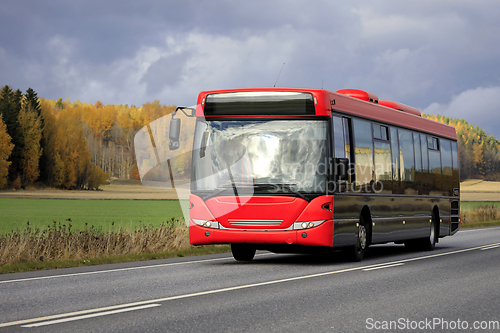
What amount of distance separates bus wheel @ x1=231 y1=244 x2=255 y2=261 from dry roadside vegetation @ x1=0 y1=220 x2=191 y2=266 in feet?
10.1

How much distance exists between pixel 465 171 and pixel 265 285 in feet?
602

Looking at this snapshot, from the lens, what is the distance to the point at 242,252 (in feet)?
49.1

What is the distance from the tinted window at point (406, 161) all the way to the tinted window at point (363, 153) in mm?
1968

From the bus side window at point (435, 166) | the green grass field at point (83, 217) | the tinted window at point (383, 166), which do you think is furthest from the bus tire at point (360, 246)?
the green grass field at point (83, 217)

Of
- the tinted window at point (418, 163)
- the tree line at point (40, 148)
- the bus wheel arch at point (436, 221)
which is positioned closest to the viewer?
the tinted window at point (418, 163)

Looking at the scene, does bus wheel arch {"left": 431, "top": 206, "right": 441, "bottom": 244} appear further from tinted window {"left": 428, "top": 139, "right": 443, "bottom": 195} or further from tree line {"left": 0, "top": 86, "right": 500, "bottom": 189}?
tree line {"left": 0, "top": 86, "right": 500, "bottom": 189}

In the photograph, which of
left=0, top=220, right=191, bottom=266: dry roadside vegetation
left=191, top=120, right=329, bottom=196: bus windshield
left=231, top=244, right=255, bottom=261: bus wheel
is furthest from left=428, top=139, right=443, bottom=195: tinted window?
left=0, top=220, right=191, bottom=266: dry roadside vegetation

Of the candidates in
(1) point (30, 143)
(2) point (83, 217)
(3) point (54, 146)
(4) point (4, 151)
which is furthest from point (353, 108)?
(3) point (54, 146)

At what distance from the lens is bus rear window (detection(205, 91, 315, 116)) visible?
13.4m

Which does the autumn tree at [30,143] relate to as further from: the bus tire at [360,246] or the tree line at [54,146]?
the bus tire at [360,246]

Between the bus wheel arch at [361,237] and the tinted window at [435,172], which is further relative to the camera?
the tinted window at [435,172]

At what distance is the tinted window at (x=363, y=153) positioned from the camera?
14.5 m

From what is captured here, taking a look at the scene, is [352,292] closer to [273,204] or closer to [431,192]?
[273,204]

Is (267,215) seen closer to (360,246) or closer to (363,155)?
(360,246)
